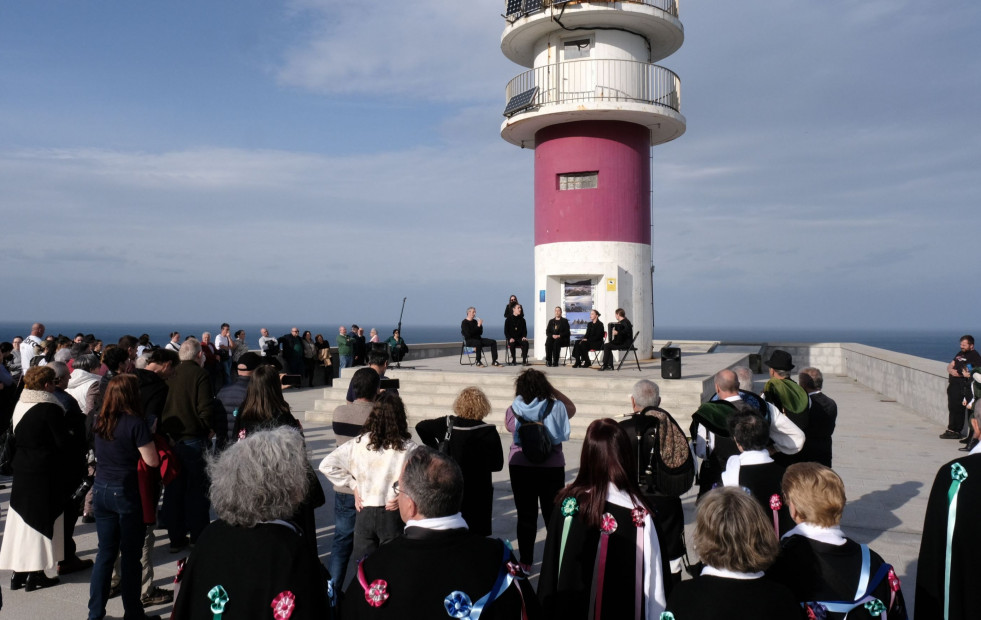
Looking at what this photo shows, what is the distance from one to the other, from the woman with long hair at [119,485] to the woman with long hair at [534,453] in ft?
8.09

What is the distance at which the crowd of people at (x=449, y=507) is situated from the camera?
2461 millimetres

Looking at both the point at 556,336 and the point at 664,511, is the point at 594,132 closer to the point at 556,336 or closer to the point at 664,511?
the point at 556,336

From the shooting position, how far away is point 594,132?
1644cm

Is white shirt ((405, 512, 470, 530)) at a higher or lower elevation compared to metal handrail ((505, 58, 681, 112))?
lower

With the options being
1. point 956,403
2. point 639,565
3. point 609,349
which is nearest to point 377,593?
point 639,565

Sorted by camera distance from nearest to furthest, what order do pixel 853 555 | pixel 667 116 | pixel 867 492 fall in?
pixel 853 555 → pixel 867 492 → pixel 667 116

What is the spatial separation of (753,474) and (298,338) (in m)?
15.2

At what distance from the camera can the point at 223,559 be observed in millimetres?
2510

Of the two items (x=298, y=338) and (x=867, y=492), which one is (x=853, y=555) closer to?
(x=867, y=492)

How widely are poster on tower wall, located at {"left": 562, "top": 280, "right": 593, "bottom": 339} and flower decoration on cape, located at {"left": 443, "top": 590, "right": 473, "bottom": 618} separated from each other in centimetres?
1458

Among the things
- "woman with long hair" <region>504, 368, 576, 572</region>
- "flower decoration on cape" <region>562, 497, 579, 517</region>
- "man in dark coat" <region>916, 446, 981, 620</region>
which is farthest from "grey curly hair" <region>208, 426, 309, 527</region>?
"man in dark coat" <region>916, 446, 981, 620</region>

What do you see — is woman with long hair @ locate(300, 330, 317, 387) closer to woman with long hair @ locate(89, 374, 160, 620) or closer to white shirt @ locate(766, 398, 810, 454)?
woman with long hair @ locate(89, 374, 160, 620)

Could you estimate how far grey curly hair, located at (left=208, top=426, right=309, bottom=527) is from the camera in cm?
255

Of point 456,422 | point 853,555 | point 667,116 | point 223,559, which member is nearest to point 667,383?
point 667,116
